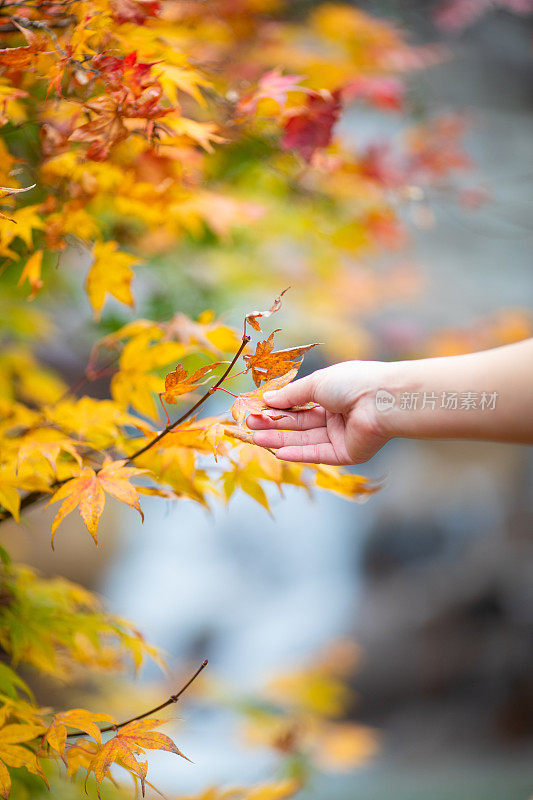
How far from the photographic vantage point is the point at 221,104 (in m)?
1.41

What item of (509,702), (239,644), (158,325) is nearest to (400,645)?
(509,702)

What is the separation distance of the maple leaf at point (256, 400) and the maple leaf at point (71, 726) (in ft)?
1.62

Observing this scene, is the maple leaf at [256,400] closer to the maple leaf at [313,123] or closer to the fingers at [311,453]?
the fingers at [311,453]

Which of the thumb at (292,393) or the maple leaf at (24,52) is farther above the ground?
the maple leaf at (24,52)

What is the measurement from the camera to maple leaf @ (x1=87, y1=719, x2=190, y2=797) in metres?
0.85

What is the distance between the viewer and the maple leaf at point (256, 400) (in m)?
0.87

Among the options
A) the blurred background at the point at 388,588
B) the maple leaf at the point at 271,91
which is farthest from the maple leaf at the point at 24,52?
the blurred background at the point at 388,588

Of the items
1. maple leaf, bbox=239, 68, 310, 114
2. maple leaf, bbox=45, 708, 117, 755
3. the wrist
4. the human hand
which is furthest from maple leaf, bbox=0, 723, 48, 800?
maple leaf, bbox=239, 68, 310, 114

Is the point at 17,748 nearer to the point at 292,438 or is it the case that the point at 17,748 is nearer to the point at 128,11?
the point at 292,438

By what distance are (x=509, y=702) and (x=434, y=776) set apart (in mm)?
737

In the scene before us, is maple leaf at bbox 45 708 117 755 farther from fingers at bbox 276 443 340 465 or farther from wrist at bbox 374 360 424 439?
wrist at bbox 374 360 424 439

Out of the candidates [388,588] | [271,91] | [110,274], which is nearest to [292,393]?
[110,274]

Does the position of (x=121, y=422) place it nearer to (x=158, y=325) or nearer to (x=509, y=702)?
(x=158, y=325)

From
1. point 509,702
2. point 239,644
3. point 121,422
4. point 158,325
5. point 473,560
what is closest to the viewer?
point 121,422
